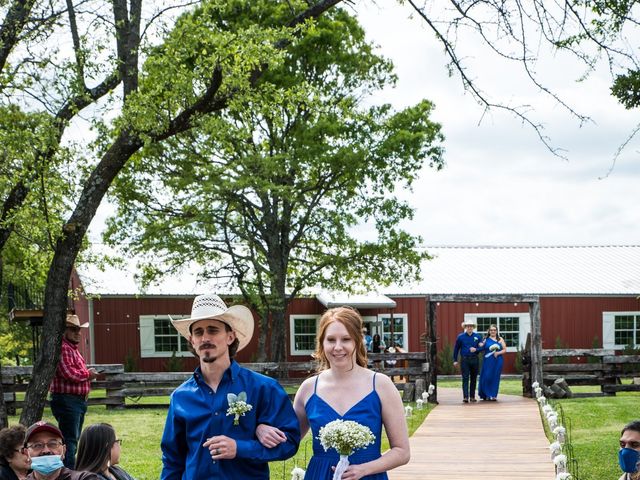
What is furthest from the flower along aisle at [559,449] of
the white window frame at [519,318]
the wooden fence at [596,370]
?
the white window frame at [519,318]

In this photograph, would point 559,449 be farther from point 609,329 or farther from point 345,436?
point 609,329

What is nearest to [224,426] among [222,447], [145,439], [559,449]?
[222,447]

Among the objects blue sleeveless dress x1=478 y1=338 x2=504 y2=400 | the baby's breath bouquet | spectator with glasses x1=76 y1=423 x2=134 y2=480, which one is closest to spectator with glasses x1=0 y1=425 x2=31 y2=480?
spectator with glasses x1=76 y1=423 x2=134 y2=480

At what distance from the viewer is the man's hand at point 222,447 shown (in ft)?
13.7

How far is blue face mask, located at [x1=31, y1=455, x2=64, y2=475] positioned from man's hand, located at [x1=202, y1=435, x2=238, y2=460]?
5.60 ft

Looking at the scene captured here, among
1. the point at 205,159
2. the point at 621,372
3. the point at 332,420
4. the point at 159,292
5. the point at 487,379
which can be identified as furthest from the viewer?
the point at 159,292

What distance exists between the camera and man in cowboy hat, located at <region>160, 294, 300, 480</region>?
4301 mm

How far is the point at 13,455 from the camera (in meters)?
6.29

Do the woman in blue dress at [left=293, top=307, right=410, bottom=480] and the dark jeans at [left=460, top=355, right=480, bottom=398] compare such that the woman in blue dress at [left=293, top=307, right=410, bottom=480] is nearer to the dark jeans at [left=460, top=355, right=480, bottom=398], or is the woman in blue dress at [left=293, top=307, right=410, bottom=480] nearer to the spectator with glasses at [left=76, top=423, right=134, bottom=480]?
the spectator with glasses at [left=76, top=423, right=134, bottom=480]

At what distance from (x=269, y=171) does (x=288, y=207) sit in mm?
2556

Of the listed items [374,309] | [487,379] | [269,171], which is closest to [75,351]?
[487,379]

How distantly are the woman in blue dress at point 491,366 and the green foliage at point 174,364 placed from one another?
13446 mm

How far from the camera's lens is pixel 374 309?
33625 millimetres

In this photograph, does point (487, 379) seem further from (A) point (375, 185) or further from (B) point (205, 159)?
(B) point (205, 159)
